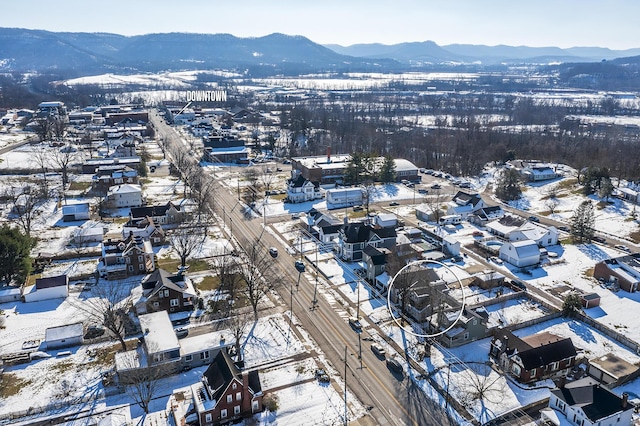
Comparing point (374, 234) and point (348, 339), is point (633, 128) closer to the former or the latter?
point (374, 234)

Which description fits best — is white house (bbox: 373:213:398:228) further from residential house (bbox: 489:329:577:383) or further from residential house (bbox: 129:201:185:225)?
residential house (bbox: 129:201:185:225)

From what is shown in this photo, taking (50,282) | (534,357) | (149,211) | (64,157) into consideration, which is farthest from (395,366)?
(64,157)

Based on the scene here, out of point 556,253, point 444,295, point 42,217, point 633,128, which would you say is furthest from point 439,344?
point 633,128

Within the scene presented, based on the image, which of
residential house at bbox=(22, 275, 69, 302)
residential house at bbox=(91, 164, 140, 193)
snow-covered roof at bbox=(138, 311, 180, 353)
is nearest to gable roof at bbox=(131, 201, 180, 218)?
residential house at bbox=(22, 275, 69, 302)

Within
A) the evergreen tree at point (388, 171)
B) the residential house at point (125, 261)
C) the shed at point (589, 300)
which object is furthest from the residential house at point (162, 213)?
the shed at point (589, 300)

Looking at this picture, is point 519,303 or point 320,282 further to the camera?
point 320,282

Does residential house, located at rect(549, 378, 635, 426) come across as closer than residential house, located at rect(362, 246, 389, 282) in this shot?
Yes

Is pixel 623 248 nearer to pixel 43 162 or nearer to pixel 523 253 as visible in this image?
pixel 523 253
